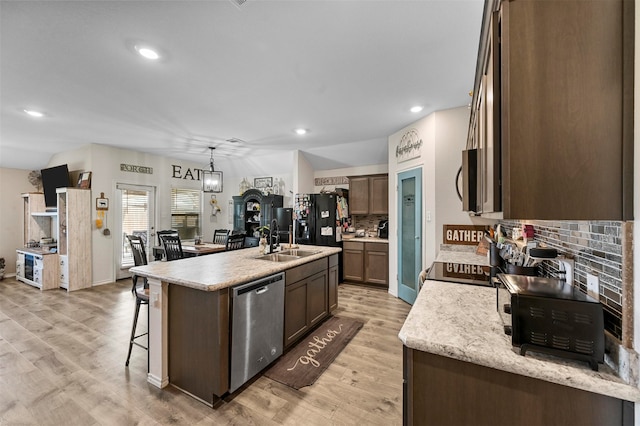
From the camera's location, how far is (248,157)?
20.1 feet

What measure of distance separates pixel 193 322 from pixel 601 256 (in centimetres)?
Answer: 231

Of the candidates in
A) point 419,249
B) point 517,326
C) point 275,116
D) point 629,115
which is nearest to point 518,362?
point 517,326

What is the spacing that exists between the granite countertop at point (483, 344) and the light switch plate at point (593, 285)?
26 cm

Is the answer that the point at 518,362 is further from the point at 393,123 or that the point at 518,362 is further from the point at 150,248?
the point at 150,248

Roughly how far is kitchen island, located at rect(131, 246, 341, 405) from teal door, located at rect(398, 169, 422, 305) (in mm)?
2184

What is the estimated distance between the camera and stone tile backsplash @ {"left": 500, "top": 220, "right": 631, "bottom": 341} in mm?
909

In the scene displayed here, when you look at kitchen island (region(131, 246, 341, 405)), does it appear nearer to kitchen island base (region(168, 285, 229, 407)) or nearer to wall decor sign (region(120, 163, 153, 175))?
kitchen island base (region(168, 285, 229, 407))

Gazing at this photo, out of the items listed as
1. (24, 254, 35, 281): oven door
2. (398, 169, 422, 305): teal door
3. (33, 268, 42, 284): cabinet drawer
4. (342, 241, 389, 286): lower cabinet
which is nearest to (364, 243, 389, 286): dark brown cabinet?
(342, 241, 389, 286): lower cabinet

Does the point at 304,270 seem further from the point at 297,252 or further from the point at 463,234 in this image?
the point at 463,234

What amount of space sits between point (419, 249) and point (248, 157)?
4267mm

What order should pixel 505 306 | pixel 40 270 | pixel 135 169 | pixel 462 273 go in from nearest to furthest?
pixel 505 306
pixel 462 273
pixel 40 270
pixel 135 169

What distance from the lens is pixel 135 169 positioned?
553 centimetres

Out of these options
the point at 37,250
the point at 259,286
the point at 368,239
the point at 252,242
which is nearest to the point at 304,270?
the point at 259,286

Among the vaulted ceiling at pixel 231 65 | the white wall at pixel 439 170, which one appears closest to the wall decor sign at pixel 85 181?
the vaulted ceiling at pixel 231 65
